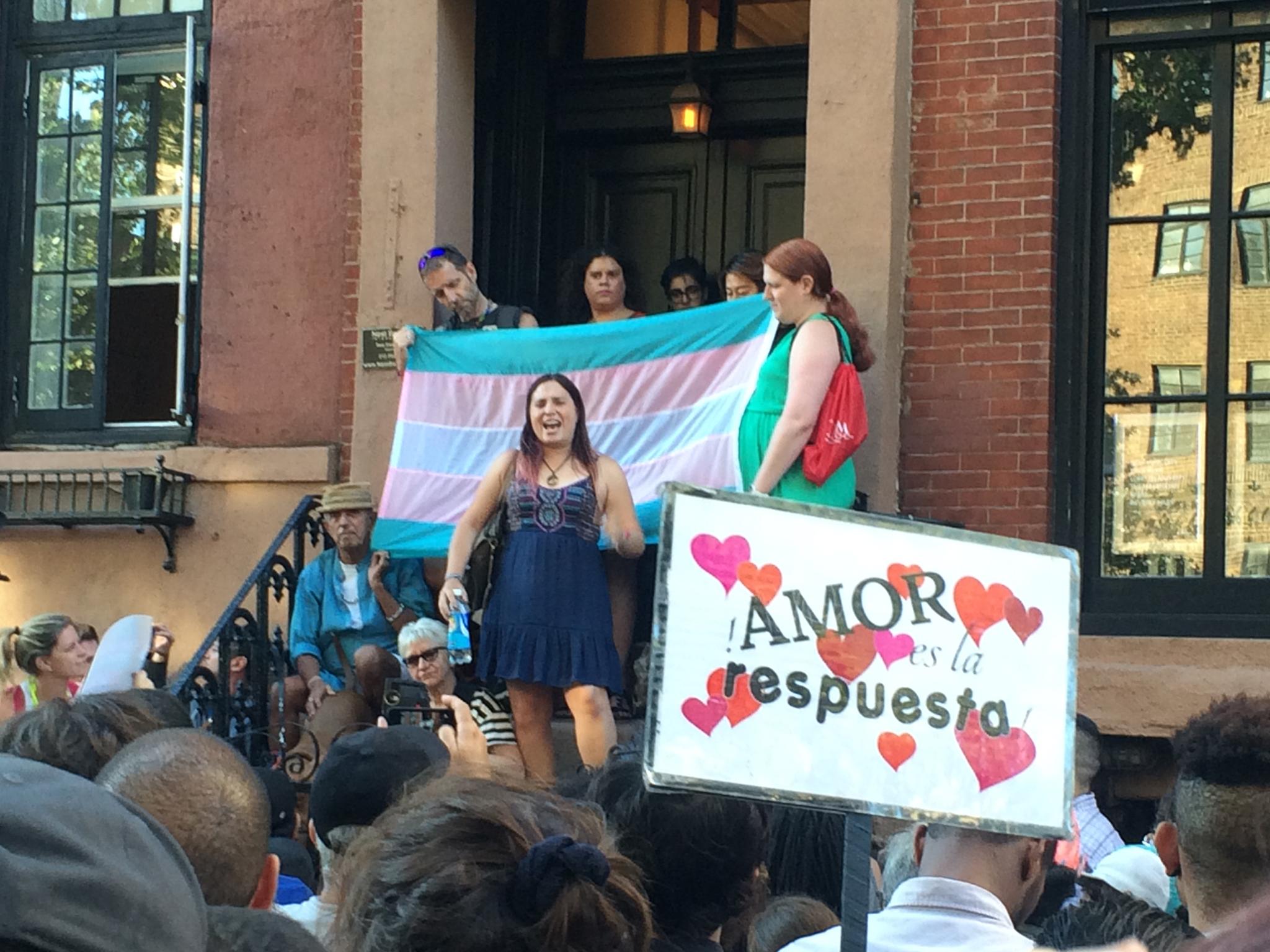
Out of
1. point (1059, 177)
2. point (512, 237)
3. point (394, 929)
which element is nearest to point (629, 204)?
point (512, 237)

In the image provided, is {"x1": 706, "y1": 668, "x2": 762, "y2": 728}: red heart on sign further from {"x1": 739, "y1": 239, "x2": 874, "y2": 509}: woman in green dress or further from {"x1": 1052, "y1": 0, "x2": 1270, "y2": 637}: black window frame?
{"x1": 1052, "y1": 0, "x2": 1270, "y2": 637}: black window frame

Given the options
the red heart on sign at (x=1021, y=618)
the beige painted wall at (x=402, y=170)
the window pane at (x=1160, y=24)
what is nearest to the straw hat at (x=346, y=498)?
the beige painted wall at (x=402, y=170)

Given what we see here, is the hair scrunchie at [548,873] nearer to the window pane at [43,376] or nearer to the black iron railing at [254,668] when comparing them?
the black iron railing at [254,668]

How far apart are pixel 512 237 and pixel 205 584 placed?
2.49m

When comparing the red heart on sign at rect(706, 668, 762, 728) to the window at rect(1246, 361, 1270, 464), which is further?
the window at rect(1246, 361, 1270, 464)

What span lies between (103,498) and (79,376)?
94cm

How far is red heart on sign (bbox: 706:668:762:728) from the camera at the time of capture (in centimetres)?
309

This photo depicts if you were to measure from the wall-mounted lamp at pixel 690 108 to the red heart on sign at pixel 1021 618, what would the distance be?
6.90 meters

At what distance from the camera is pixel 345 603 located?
8477mm

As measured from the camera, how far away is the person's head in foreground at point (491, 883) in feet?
7.58

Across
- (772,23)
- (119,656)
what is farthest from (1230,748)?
(772,23)

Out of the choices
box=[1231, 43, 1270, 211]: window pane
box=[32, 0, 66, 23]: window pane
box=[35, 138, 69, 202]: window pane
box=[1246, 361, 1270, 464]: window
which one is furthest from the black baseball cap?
box=[32, 0, 66, 23]: window pane

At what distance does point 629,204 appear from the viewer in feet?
34.1

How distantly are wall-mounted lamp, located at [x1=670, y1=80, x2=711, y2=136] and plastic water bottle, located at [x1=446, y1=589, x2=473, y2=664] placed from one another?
11.7 feet
